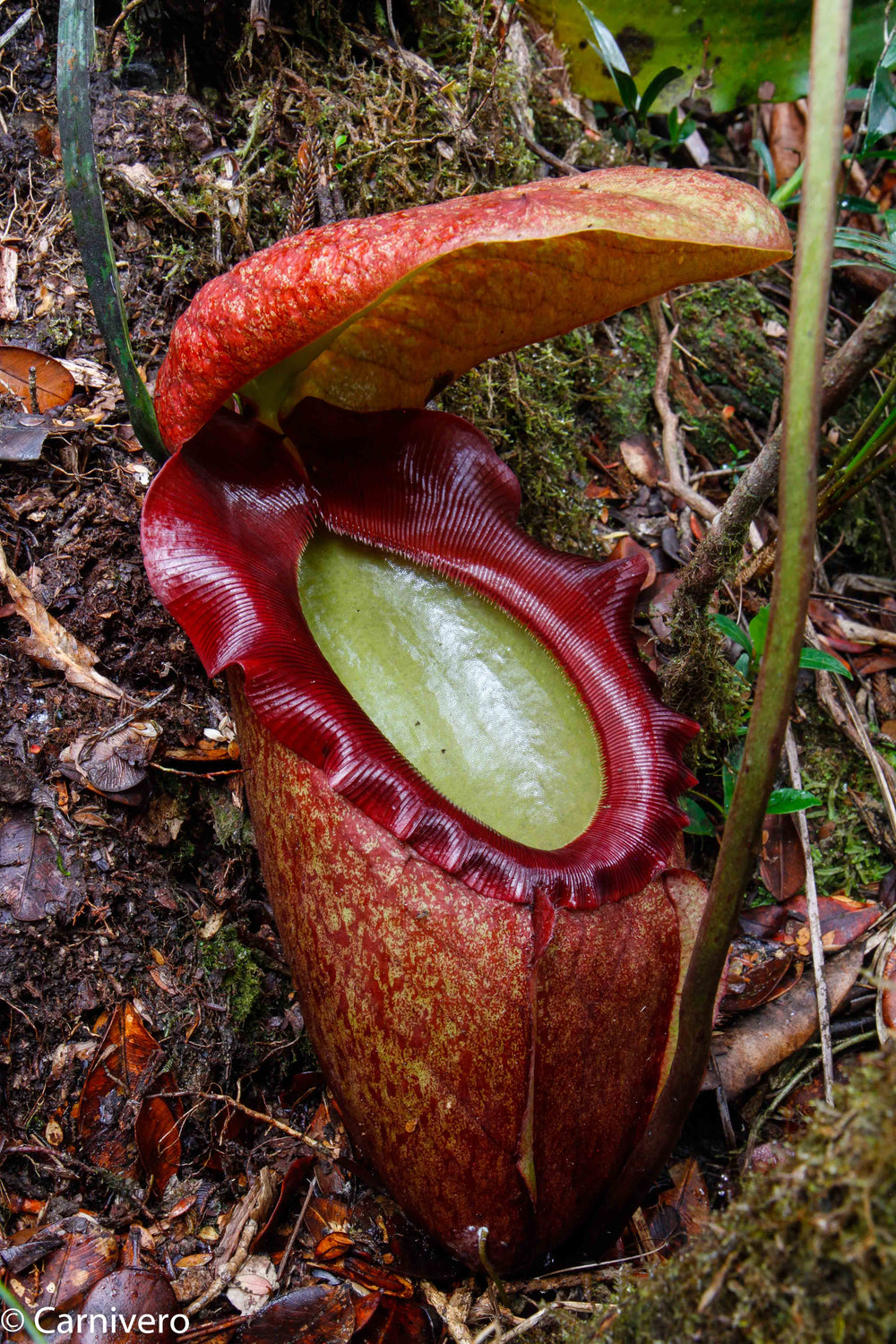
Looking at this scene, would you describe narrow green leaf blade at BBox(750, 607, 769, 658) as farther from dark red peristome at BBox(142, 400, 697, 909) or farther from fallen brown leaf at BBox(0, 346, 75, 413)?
fallen brown leaf at BBox(0, 346, 75, 413)

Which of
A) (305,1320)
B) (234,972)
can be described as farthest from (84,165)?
(305,1320)

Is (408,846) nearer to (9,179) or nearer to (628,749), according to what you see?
(628,749)

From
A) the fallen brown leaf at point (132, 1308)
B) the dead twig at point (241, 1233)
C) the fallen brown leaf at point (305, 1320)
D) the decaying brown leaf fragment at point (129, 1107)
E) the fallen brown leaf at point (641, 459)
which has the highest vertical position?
the fallen brown leaf at point (641, 459)

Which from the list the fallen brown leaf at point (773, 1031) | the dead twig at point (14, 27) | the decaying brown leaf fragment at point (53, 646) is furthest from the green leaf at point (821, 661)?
the dead twig at point (14, 27)

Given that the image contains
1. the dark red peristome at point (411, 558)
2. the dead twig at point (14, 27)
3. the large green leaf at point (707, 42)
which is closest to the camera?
the dark red peristome at point (411, 558)

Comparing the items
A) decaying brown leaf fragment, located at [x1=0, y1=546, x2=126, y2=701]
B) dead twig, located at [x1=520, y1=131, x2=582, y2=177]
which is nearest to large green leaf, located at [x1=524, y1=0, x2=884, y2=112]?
dead twig, located at [x1=520, y1=131, x2=582, y2=177]

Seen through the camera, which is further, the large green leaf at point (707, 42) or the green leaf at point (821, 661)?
the large green leaf at point (707, 42)

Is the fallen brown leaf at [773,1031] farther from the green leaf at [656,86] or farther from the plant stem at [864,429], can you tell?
the green leaf at [656,86]
